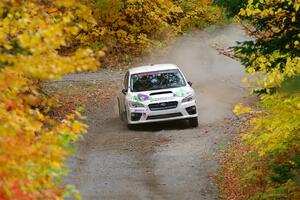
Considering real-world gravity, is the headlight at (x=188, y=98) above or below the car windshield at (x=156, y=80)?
below

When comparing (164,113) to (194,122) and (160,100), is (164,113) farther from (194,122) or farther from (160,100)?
(194,122)

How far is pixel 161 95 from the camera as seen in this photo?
61.6ft

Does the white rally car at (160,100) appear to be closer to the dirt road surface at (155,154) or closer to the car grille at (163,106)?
the car grille at (163,106)

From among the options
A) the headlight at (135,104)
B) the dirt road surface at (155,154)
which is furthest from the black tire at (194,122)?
the headlight at (135,104)

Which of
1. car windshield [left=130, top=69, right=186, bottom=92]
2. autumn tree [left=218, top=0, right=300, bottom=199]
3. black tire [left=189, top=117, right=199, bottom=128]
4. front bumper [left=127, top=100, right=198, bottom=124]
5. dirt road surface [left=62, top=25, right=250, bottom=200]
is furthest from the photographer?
car windshield [left=130, top=69, right=186, bottom=92]

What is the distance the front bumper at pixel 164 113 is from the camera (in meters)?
18.7

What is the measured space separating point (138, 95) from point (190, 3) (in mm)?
21186

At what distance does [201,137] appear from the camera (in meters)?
18.1

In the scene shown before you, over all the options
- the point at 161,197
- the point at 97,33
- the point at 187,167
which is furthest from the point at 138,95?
the point at 97,33

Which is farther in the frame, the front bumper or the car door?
the car door

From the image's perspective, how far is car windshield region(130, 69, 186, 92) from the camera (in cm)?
1928

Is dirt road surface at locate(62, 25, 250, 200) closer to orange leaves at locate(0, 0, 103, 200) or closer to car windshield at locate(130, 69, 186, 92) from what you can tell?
car windshield at locate(130, 69, 186, 92)

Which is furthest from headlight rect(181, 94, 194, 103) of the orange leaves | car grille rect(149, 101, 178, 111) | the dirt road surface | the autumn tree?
the orange leaves

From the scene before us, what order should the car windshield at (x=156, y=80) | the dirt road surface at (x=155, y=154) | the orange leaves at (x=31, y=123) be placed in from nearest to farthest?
the orange leaves at (x=31, y=123) → the dirt road surface at (x=155, y=154) → the car windshield at (x=156, y=80)
